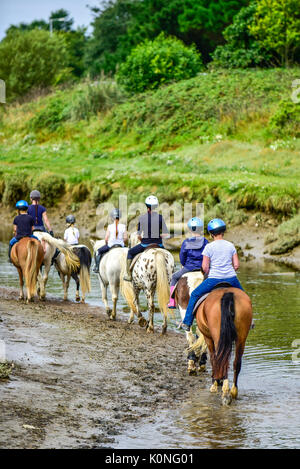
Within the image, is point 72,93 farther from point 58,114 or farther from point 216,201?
point 216,201

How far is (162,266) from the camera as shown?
1380 cm

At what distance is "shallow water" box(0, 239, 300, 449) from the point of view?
8.21 meters

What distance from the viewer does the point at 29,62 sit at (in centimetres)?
5619

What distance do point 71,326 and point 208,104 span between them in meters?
25.8

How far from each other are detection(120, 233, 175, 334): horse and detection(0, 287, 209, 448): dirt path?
0.43m

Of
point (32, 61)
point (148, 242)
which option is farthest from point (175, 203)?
point (32, 61)

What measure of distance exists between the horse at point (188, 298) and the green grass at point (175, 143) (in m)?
13.9

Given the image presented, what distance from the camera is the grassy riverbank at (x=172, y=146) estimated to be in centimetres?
2756

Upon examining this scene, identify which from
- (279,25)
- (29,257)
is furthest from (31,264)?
(279,25)

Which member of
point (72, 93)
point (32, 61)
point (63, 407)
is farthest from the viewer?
point (32, 61)

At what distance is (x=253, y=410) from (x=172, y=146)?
27.4 metres

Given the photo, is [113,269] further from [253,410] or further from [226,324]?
[253,410]

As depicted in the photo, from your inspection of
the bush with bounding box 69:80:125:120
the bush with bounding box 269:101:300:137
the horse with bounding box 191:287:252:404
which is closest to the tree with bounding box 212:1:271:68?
the bush with bounding box 69:80:125:120
